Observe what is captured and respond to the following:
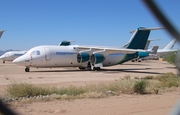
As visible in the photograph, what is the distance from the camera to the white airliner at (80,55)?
27250 millimetres

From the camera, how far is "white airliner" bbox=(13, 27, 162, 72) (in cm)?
2725

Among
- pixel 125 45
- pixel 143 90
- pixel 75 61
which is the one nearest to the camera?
pixel 143 90

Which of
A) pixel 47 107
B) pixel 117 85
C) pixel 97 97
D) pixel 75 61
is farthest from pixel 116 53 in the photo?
pixel 47 107

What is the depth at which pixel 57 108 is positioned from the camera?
902 centimetres

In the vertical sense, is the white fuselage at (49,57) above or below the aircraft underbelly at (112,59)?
above

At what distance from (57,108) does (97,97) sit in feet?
9.16

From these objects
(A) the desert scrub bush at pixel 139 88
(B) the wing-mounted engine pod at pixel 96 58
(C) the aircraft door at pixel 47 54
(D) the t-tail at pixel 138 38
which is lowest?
(A) the desert scrub bush at pixel 139 88

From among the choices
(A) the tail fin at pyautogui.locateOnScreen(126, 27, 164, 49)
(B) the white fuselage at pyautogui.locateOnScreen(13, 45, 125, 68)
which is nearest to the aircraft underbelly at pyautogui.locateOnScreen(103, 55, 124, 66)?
(A) the tail fin at pyautogui.locateOnScreen(126, 27, 164, 49)

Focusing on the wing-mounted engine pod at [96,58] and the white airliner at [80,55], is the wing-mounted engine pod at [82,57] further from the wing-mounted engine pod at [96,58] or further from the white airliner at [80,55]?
the wing-mounted engine pod at [96,58]

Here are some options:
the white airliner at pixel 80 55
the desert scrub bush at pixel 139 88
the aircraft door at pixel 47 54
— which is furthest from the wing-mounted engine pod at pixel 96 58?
the desert scrub bush at pixel 139 88

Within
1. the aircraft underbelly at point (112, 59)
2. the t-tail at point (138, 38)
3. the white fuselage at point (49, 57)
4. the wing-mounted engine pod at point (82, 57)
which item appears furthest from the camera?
the t-tail at point (138, 38)

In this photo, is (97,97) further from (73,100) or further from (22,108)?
(22,108)

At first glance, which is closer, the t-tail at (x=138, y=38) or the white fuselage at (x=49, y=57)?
the white fuselage at (x=49, y=57)

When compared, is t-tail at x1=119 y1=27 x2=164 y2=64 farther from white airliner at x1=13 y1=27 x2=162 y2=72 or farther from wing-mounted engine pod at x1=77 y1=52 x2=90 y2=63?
wing-mounted engine pod at x1=77 y1=52 x2=90 y2=63
